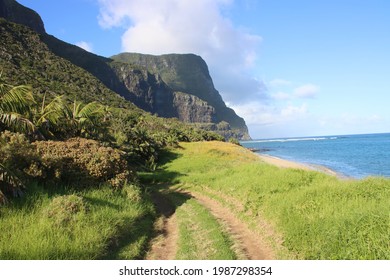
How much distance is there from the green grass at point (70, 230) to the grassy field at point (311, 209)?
3.94 m

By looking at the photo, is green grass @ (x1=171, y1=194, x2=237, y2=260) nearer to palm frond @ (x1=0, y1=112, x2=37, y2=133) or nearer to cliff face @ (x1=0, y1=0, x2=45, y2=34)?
palm frond @ (x1=0, y1=112, x2=37, y2=133)

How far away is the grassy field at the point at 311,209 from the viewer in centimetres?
678

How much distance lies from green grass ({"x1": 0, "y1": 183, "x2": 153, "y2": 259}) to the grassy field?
3937 millimetres

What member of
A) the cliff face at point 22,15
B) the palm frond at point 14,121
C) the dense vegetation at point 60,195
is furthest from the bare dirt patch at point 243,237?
the cliff face at point 22,15

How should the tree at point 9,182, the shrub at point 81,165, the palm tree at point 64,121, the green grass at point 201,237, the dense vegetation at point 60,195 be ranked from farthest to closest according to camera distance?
1. the palm tree at point 64,121
2. the shrub at point 81,165
3. the tree at point 9,182
4. the green grass at point 201,237
5. the dense vegetation at point 60,195

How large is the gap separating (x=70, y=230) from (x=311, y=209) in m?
6.67

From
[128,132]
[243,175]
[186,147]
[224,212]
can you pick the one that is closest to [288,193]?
[224,212]

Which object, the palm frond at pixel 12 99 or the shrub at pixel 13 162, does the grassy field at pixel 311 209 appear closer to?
the shrub at pixel 13 162

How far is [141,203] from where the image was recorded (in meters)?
12.4

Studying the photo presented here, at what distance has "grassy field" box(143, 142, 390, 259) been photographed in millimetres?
6781

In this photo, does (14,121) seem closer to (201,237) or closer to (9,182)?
(9,182)

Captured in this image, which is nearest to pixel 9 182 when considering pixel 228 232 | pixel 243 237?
pixel 228 232

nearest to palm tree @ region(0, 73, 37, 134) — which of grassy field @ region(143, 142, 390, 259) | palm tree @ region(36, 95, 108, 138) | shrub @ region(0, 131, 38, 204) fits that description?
shrub @ region(0, 131, 38, 204)
